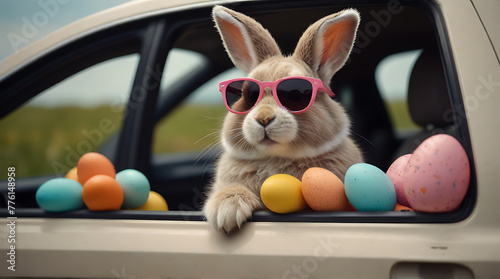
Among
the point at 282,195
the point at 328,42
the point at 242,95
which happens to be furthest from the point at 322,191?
the point at 328,42

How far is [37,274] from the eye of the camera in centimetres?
146

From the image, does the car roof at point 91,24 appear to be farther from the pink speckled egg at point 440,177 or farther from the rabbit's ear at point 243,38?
the pink speckled egg at point 440,177

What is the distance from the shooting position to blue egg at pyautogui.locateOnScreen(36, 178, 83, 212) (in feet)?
5.20

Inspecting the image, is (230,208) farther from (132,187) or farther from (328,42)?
(328,42)

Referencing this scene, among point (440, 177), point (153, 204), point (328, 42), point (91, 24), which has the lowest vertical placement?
point (153, 204)

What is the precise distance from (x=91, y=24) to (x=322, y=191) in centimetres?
131

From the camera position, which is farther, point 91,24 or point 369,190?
point 91,24

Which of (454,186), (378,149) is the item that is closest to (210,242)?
(454,186)

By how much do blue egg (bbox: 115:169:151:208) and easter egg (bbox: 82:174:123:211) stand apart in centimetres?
20

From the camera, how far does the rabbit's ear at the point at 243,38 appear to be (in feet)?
5.46

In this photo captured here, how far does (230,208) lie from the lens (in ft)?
4.47

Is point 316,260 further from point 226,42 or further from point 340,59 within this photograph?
point 226,42

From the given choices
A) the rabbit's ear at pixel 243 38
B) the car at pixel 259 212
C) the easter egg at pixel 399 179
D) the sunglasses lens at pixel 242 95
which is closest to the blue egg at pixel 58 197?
the car at pixel 259 212

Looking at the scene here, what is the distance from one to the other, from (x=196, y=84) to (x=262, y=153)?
1500 millimetres
